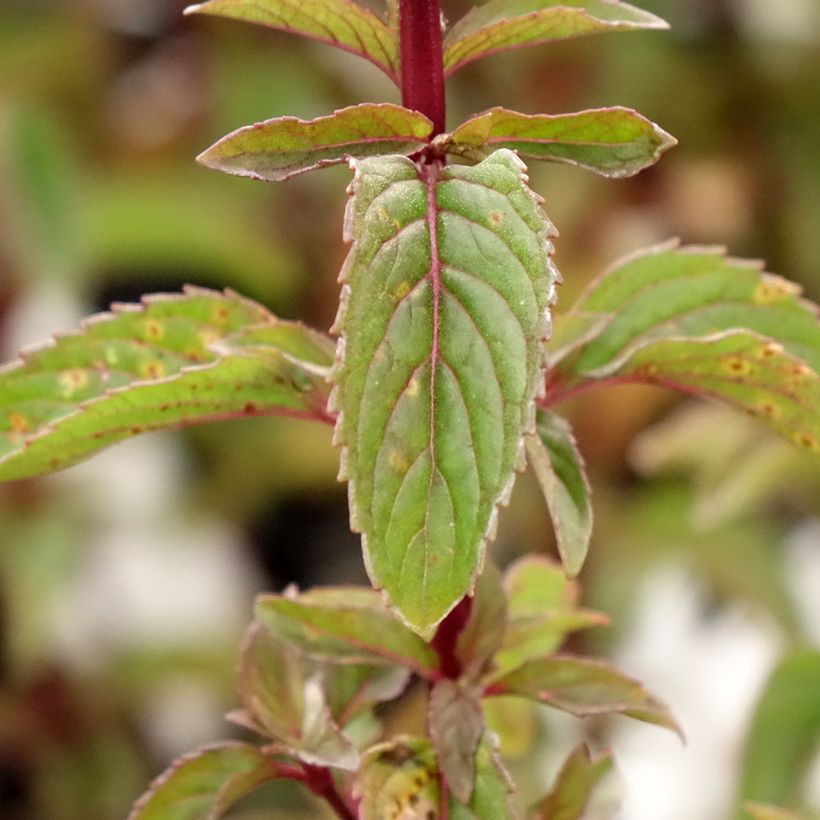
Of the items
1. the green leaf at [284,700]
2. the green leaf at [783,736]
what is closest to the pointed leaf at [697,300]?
the green leaf at [284,700]

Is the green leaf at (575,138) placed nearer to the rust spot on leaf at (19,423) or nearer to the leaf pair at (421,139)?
the leaf pair at (421,139)

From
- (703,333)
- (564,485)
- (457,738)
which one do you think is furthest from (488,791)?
(703,333)

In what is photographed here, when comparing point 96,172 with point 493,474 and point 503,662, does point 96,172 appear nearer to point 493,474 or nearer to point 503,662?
point 503,662

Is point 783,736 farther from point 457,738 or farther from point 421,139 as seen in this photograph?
point 421,139

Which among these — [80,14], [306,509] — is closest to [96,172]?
[80,14]

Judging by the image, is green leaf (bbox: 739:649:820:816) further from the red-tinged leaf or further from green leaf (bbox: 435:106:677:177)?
green leaf (bbox: 435:106:677:177)

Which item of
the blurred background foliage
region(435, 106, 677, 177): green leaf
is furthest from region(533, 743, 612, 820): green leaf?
the blurred background foliage
